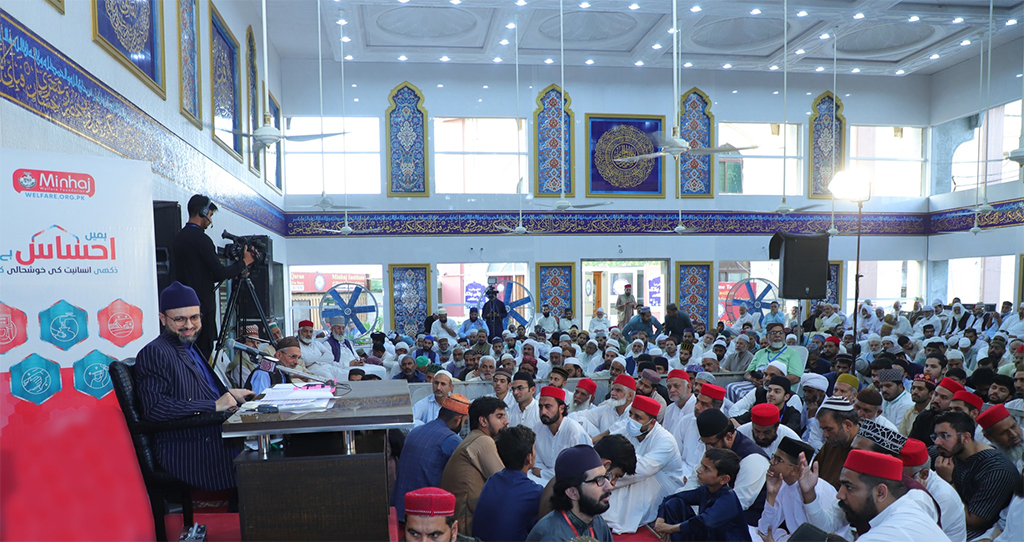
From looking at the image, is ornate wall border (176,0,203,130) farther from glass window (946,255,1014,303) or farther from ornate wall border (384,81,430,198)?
glass window (946,255,1014,303)

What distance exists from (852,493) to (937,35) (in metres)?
10.4

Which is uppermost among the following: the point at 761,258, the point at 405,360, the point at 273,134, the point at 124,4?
the point at 124,4

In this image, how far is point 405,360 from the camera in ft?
19.5

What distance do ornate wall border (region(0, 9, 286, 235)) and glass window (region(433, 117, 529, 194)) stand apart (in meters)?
5.43

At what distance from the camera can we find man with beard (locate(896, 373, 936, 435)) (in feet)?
12.9

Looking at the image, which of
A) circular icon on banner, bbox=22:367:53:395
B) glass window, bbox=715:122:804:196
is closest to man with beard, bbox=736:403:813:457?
circular icon on banner, bbox=22:367:53:395

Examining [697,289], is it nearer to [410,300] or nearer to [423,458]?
[410,300]

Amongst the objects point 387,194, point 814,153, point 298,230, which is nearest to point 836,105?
point 814,153

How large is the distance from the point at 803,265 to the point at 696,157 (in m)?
3.97

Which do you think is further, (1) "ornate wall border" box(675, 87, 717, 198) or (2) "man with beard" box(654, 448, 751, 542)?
(1) "ornate wall border" box(675, 87, 717, 198)

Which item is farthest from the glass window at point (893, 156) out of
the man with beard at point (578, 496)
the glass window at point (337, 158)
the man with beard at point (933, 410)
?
the man with beard at point (578, 496)

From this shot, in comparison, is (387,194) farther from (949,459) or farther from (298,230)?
(949,459)

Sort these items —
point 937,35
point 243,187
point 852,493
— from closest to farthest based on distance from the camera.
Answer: point 852,493 → point 243,187 → point 937,35

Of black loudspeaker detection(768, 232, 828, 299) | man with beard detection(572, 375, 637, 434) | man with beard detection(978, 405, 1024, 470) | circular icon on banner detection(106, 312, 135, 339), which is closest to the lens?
circular icon on banner detection(106, 312, 135, 339)
